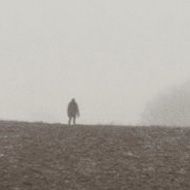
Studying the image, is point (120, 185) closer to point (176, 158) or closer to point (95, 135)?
point (176, 158)

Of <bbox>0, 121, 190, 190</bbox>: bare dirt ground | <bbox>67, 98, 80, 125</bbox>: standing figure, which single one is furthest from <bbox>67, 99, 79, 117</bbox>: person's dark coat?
<bbox>0, 121, 190, 190</bbox>: bare dirt ground

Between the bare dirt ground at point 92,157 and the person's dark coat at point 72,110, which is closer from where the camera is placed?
the bare dirt ground at point 92,157

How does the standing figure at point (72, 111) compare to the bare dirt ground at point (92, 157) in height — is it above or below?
above

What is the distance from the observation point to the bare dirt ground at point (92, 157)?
2581 cm

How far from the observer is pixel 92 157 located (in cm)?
2902

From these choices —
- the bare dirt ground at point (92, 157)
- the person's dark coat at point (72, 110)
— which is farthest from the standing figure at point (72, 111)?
the bare dirt ground at point (92, 157)

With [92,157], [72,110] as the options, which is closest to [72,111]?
[72,110]

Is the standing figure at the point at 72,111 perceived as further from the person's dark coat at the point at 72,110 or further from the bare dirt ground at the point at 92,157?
the bare dirt ground at the point at 92,157

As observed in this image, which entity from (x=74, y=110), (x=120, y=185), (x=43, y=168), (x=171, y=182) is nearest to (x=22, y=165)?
(x=43, y=168)

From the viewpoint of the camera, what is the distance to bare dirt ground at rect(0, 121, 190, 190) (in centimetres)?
2581

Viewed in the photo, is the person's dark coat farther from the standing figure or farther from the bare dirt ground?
the bare dirt ground

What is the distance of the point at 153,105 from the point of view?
356ft

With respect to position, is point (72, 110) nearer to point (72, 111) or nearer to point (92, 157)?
point (72, 111)

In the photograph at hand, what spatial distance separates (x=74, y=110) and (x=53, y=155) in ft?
32.4
